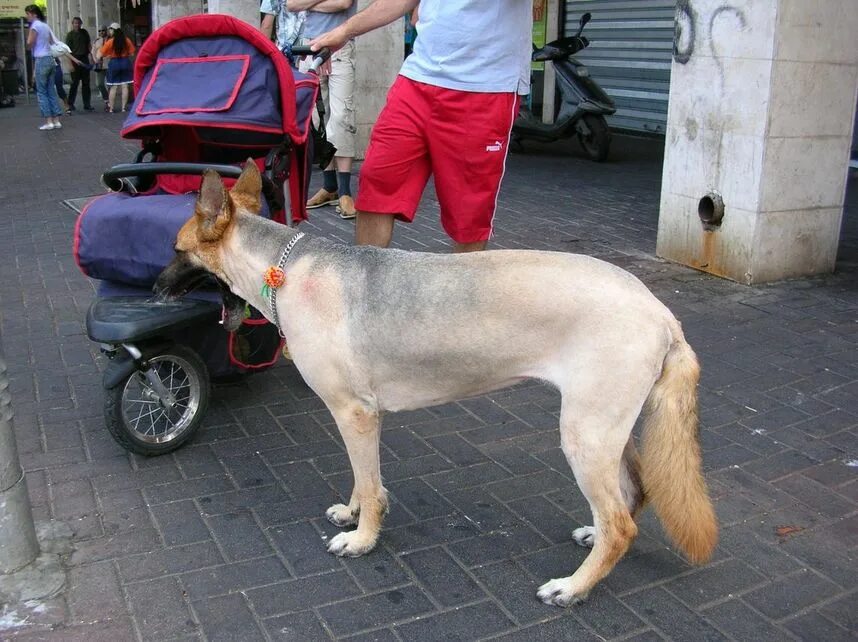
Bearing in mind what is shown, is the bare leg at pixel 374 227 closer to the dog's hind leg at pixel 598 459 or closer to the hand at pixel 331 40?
the hand at pixel 331 40

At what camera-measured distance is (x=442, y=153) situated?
4.70 meters

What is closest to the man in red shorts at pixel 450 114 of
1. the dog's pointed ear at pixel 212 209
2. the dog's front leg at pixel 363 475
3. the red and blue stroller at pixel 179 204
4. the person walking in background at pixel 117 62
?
the red and blue stroller at pixel 179 204

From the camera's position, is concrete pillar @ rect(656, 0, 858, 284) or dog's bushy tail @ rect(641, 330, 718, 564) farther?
concrete pillar @ rect(656, 0, 858, 284)

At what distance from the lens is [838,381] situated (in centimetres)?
506

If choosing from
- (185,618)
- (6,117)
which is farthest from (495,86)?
(6,117)

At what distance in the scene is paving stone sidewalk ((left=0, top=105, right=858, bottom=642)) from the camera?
3.10m

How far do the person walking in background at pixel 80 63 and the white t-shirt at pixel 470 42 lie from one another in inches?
→ 721

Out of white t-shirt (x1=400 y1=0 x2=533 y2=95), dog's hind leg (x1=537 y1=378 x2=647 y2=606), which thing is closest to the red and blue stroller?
white t-shirt (x1=400 y1=0 x2=533 y2=95)

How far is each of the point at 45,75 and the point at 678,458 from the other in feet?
56.4

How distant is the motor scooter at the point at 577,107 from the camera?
12141 mm

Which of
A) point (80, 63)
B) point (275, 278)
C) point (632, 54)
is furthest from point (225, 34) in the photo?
point (80, 63)

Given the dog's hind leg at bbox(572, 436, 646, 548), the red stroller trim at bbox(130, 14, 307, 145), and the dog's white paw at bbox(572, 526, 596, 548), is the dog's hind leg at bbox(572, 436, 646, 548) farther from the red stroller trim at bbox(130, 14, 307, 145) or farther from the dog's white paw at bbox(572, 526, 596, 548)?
the red stroller trim at bbox(130, 14, 307, 145)

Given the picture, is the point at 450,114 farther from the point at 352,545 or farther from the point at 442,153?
the point at 352,545

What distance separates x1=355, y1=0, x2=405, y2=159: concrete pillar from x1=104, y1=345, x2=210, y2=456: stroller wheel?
8.15 m
